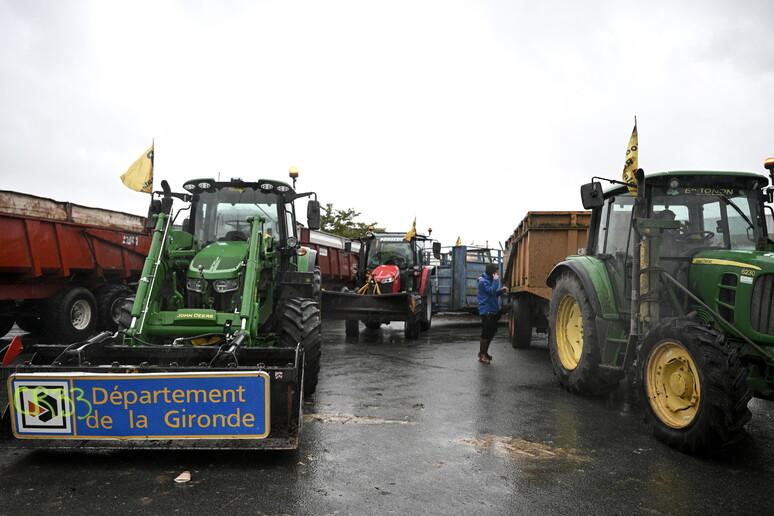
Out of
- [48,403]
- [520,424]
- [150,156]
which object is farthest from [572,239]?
[48,403]

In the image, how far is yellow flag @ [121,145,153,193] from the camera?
7.35 m

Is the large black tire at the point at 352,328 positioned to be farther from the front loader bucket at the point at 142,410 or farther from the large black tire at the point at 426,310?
the front loader bucket at the point at 142,410

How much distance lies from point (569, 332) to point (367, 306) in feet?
17.2

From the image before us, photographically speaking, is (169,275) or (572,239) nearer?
(169,275)

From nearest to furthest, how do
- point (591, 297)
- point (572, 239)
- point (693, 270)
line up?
point (693, 270)
point (591, 297)
point (572, 239)

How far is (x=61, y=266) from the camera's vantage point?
396 inches

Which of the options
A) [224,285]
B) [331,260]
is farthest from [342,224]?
[224,285]

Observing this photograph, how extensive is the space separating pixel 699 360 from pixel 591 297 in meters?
1.84

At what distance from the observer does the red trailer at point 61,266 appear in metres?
9.39

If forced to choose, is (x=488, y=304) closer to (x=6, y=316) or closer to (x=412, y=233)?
(x=412, y=233)

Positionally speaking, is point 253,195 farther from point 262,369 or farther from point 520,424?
point 520,424

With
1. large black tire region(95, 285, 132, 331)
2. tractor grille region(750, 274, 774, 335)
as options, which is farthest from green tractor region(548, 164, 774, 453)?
large black tire region(95, 285, 132, 331)

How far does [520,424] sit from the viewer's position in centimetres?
516

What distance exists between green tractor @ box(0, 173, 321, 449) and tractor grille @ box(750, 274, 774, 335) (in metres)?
3.60
